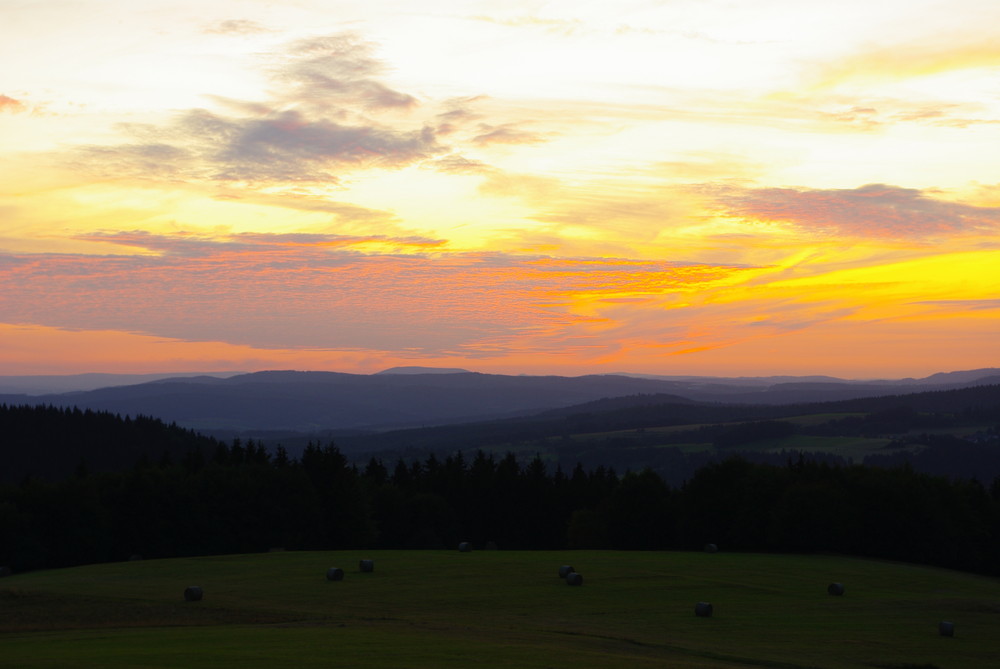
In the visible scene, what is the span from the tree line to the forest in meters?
0.15

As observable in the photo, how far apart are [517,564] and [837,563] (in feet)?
98.6

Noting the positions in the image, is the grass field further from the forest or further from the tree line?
the tree line

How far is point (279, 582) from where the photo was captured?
6147cm

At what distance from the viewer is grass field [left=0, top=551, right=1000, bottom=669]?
3416cm

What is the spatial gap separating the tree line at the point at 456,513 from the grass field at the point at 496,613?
52.0 ft

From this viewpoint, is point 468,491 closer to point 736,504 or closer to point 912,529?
point 736,504

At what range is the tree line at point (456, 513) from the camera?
9388 centimetres

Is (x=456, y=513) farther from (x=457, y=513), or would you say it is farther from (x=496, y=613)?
(x=496, y=613)

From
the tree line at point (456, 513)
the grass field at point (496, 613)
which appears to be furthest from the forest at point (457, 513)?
the grass field at point (496, 613)

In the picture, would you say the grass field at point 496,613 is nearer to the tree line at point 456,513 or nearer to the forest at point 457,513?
the forest at point 457,513

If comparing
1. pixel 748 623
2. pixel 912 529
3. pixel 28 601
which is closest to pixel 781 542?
pixel 912 529

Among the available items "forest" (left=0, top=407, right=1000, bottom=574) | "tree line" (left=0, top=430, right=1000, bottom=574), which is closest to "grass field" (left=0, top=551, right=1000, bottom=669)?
"forest" (left=0, top=407, right=1000, bottom=574)

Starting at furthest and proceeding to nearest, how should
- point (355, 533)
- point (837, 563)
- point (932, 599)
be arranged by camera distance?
point (355, 533) < point (837, 563) < point (932, 599)

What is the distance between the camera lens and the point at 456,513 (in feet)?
405
